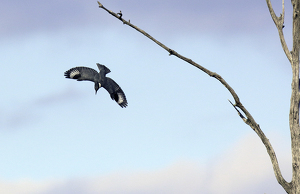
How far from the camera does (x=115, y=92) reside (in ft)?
47.0

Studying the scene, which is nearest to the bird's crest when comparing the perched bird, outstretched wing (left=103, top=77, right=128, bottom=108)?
the perched bird

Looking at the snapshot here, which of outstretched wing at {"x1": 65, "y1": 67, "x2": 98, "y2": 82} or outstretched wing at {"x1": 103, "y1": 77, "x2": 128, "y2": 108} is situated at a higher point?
outstretched wing at {"x1": 65, "y1": 67, "x2": 98, "y2": 82}

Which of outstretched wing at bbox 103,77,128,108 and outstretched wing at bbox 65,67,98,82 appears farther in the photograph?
outstretched wing at bbox 103,77,128,108

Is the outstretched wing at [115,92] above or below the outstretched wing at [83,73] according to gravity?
below

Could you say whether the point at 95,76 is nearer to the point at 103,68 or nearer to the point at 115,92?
the point at 103,68

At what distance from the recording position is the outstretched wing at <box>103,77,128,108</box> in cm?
1406

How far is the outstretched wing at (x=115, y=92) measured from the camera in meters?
14.1

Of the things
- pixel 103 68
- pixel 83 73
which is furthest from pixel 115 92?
pixel 83 73

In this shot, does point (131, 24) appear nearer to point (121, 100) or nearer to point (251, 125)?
point (121, 100)

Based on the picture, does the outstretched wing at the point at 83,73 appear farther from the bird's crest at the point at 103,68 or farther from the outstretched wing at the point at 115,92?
the outstretched wing at the point at 115,92

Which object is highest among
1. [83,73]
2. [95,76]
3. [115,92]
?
[83,73]

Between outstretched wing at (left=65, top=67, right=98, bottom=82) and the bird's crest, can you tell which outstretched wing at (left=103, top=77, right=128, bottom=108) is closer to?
the bird's crest

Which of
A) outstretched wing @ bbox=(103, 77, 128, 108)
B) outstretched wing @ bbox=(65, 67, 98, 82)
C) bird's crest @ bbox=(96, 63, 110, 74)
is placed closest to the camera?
outstretched wing @ bbox=(65, 67, 98, 82)

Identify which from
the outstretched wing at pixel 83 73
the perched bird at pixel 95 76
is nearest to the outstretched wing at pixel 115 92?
the perched bird at pixel 95 76
